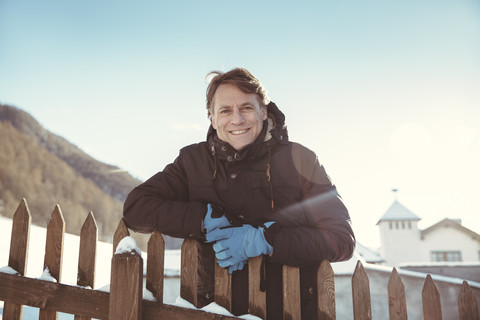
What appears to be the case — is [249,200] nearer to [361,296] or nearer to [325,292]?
[325,292]

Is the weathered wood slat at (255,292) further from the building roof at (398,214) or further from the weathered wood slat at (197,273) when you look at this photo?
the building roof at (398,214)

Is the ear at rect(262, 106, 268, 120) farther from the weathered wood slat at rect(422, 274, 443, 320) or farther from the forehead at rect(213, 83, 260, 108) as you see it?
the weathered wood slat at rect(422, 274, 443, 320)

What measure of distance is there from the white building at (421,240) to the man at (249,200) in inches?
1302

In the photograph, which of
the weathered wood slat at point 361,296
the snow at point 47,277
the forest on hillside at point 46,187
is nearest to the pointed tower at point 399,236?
the forest on hillside at point 46,187

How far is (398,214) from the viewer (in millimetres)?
36062

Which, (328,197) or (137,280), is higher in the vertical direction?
(328,197)

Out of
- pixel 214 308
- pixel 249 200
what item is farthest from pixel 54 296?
pixel 249 200

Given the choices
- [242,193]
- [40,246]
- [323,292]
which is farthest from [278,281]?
[40,246]

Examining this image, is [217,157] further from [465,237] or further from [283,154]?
[465,237]

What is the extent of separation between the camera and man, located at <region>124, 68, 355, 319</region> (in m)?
1.75

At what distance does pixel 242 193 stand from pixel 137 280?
2.30 ft

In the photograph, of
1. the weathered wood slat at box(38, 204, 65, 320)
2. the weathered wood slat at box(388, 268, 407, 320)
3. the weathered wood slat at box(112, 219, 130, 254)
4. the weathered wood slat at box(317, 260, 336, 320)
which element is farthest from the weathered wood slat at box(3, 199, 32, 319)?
the weathered wood slat at box(388, 268, 407, 320)

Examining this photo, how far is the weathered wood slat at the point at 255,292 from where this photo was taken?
1.84 m

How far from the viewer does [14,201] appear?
30797 millimetres
